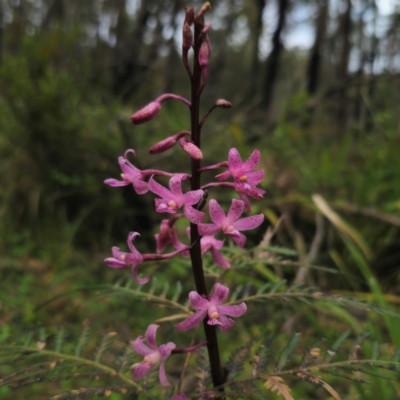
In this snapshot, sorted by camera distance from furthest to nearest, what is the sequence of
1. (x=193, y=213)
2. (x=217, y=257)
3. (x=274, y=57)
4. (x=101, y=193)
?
1. (x=274, y=57)
2. (x=101, y=193)
3. (x=217, y=257)
4. (x=193, y=213)

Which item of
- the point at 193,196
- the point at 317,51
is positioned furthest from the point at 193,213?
the point at 317,51

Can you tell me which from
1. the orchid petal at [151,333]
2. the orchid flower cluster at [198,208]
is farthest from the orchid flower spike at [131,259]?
the orchid petal at [151,333]

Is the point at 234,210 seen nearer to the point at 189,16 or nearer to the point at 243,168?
the point at 243,168

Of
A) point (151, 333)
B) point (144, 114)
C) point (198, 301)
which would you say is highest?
point (144, 114)

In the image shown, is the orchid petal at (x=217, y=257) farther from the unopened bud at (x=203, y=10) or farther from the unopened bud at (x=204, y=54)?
the unopened bud at (x=203, y=10)

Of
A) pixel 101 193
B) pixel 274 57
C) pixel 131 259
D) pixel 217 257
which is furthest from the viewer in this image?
pixel 274 57

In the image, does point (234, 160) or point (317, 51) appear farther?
point (317, 51)

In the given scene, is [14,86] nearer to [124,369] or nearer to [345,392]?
[124,369]
